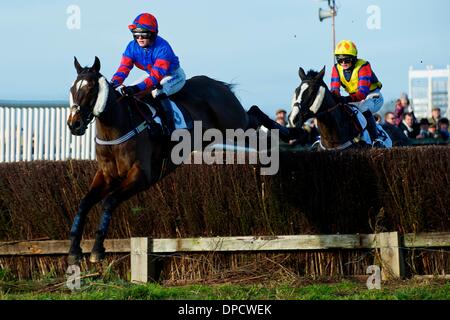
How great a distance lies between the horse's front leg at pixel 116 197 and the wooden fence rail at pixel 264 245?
39.4 inches

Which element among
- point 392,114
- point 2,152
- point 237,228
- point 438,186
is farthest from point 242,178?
point 392,114

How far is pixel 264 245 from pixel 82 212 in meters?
2.08

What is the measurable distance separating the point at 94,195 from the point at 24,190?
61.9 inches

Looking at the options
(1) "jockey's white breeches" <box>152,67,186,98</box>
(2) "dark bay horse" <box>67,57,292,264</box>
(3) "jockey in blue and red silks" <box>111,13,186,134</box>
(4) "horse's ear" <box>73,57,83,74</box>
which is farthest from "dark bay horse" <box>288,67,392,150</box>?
(4) "horse's ear" <box>73,57,83,74</box>

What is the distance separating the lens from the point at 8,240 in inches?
394

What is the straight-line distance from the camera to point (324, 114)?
1159 centimetres

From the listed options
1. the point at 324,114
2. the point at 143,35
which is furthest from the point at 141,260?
the point at 324,114

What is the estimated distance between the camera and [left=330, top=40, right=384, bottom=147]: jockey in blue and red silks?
12.1m

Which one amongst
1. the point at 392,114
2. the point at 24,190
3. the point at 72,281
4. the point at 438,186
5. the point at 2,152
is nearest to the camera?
the point at 72,281

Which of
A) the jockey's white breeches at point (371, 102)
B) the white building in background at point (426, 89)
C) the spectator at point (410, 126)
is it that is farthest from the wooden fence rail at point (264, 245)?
the white building in background at point (426, 89)

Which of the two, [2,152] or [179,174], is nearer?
[179,174]

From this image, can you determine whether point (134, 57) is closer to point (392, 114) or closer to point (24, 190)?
point (24, 190)

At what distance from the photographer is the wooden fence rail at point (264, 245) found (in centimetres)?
904

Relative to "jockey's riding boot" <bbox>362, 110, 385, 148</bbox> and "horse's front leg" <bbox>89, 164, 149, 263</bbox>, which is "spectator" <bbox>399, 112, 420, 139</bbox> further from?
"horse's front leg" <bbox>89, 164, 149, 263</bbox>
